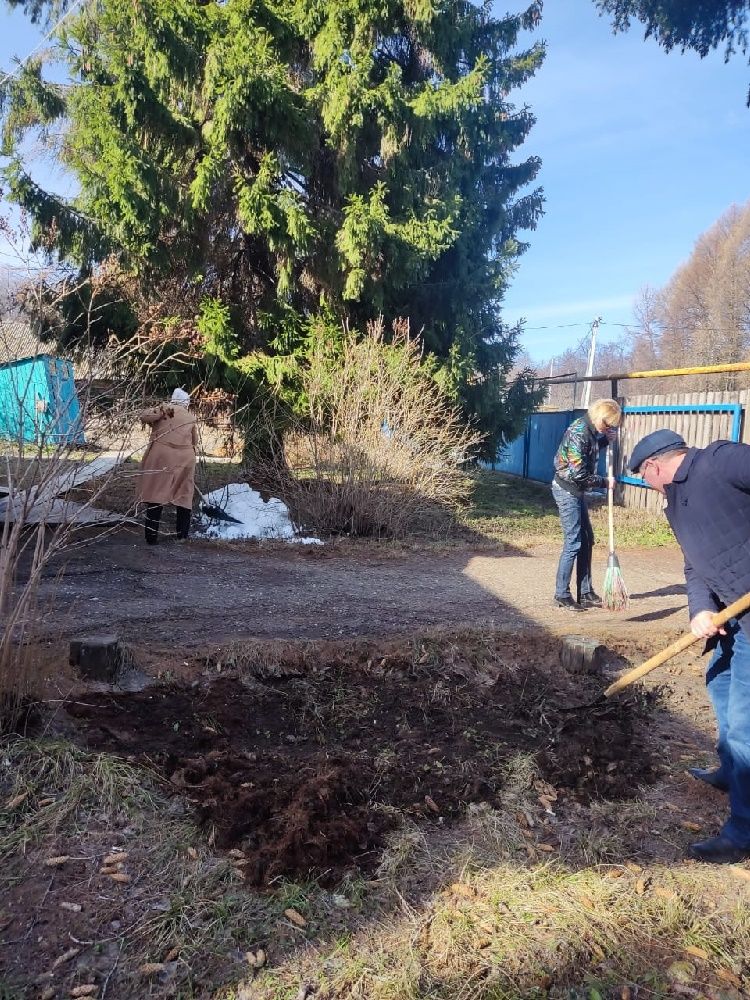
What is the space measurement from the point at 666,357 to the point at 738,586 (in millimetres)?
41026

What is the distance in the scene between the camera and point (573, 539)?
19.1 ft

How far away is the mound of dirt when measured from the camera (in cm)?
281

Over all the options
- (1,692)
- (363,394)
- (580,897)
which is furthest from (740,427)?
(1,692)

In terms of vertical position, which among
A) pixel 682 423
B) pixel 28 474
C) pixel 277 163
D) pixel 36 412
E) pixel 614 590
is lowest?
pixel 614 590

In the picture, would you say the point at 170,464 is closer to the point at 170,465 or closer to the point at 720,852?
the point at 170,465

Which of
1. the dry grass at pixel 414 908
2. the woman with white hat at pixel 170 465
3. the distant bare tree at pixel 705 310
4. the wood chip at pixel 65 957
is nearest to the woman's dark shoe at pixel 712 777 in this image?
the dry grass at pixel 414 908

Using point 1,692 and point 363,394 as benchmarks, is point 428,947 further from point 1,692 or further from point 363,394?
point 363,394

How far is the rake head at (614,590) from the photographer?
19.2ft

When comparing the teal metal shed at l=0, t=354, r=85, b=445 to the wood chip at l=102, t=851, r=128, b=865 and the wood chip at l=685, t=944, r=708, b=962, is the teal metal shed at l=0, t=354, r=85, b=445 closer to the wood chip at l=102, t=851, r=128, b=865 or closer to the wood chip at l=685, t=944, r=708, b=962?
the wood chip at l=102, t=851, r=128, b=865

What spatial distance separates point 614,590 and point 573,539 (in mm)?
553

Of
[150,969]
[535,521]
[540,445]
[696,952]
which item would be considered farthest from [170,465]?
[540,445]

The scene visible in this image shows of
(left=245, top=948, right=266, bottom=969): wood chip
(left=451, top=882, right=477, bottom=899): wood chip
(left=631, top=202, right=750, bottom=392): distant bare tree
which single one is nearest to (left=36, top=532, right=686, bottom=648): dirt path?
(left=245, top=948, right=266, bottom=969): wood chip

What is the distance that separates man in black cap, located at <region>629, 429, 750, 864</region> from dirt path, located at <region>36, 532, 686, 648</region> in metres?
2.46

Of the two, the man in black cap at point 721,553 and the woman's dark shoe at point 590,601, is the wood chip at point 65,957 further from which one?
the woman's dark shoe at point 590,601
